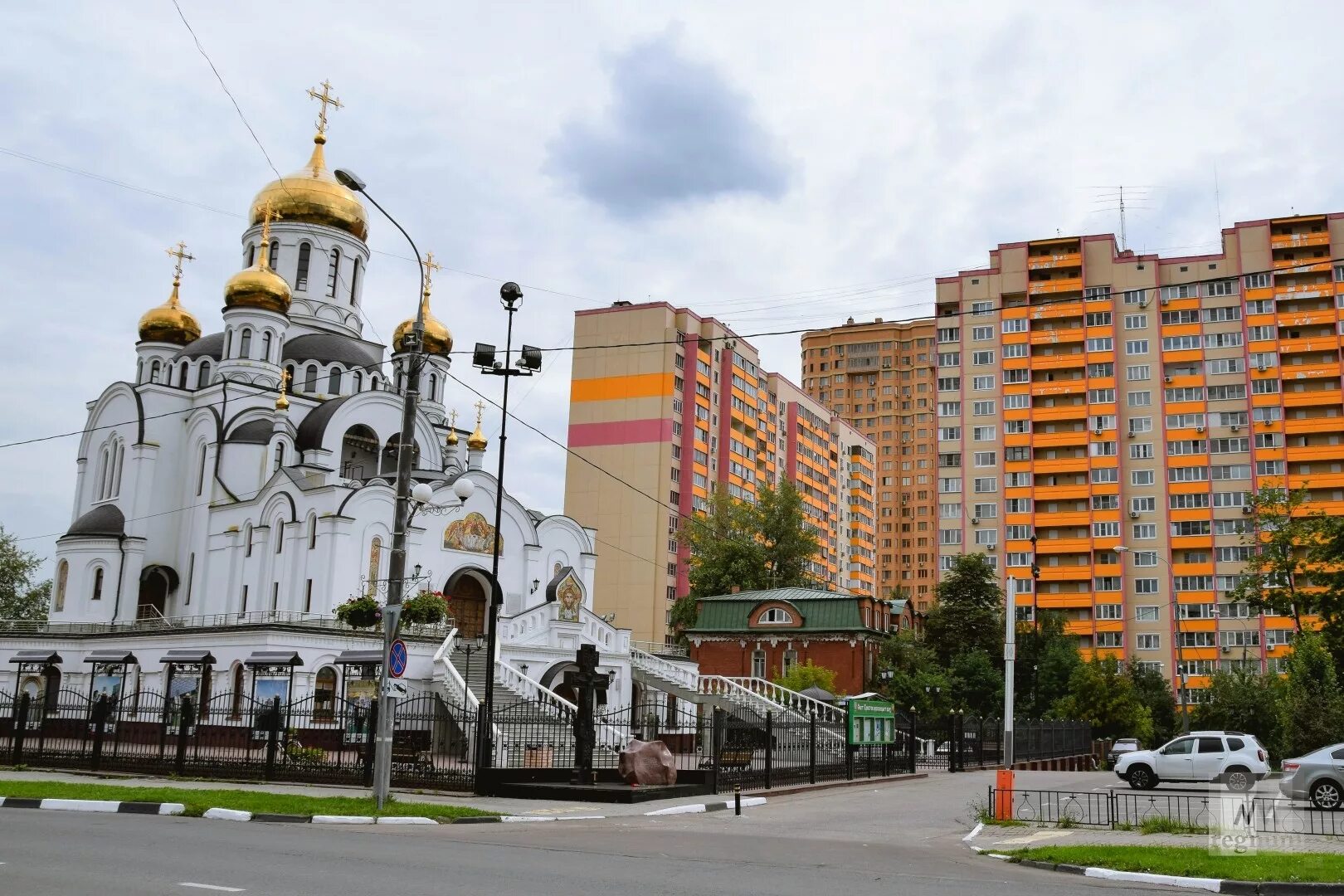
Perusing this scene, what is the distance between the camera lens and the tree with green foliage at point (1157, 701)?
58062 mm

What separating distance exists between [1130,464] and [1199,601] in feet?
31.7

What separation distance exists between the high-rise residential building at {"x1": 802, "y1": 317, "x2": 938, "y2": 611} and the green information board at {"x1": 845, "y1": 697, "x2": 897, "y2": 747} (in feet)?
346

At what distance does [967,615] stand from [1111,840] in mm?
51849

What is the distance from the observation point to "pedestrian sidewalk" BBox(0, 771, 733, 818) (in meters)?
17.8

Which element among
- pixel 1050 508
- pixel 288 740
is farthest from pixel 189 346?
pixel 1050 508

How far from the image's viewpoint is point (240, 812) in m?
15.9

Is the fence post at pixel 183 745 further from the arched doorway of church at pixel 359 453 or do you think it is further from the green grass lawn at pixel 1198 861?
the arched doorway of church at pixel 359 453

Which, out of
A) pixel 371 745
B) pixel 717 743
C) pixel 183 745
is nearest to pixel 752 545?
pixel 717 743

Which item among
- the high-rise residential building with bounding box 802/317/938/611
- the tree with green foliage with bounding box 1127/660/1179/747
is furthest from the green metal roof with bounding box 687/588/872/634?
the high-rise residential building with bounding box 802/317/938/611

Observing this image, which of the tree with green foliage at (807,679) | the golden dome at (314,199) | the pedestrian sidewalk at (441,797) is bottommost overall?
the pedestrian sidewalk at (441,797)

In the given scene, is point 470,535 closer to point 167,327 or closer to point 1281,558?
point 167,327

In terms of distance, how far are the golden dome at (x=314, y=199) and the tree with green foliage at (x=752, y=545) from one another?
2634cm

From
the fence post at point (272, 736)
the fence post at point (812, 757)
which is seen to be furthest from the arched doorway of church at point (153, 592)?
the fence post at point (812, 757)

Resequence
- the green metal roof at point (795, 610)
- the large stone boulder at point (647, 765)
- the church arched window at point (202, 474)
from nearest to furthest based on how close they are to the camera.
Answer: the large stone boulder at point (647, 765)
the church arched window at point (202, 474)
the green metal roof at point (795, 610)
